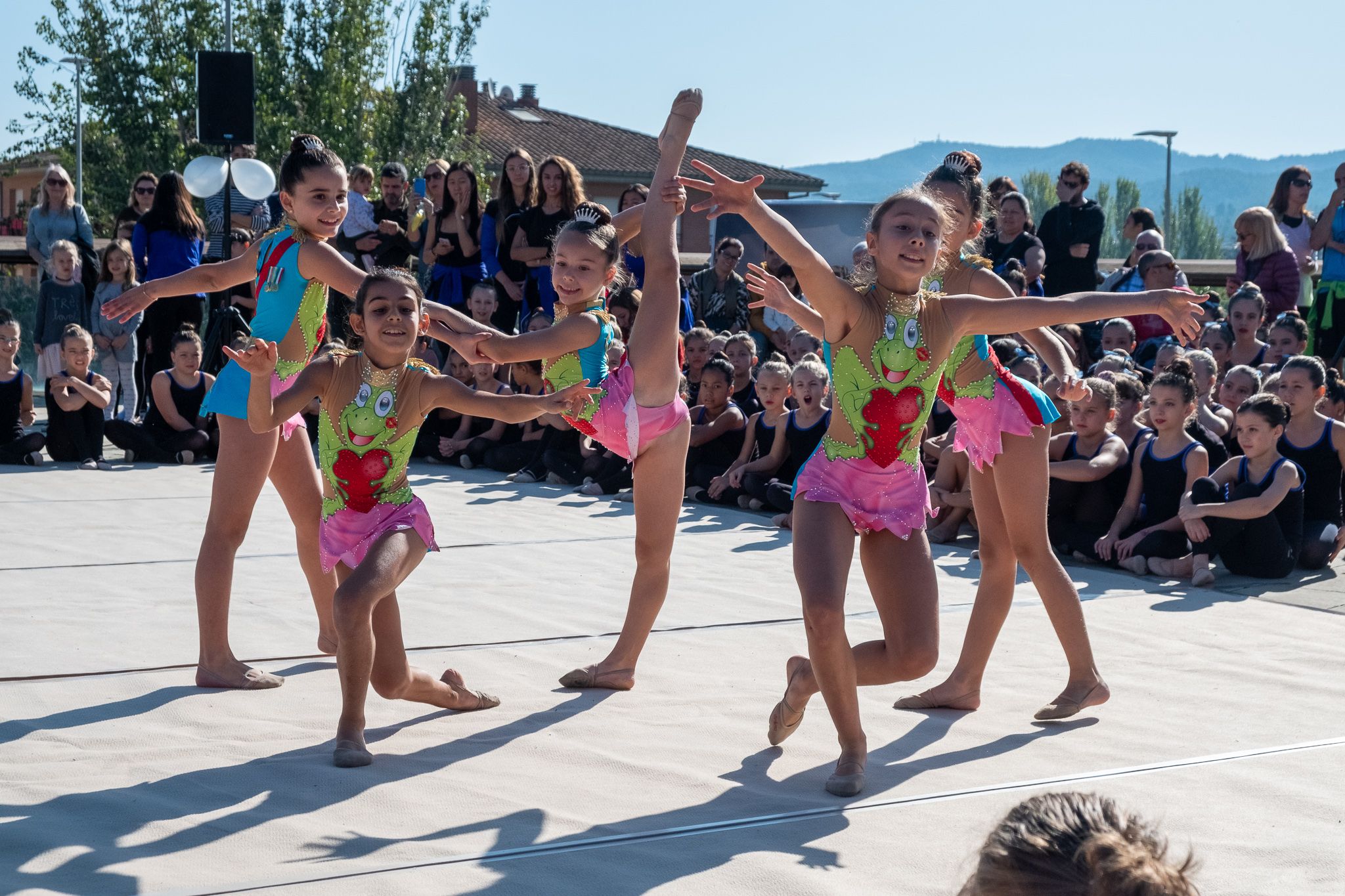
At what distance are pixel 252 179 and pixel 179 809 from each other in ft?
31.6

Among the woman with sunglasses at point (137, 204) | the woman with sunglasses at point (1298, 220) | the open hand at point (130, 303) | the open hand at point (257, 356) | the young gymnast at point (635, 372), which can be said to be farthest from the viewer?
the woman with sunglasses at point (137, 204)

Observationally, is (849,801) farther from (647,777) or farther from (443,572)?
(443,572)

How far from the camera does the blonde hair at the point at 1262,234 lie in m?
10.3

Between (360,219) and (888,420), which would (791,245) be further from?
(360,219)

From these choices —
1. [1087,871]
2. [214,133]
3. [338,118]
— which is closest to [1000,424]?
[1087,871]

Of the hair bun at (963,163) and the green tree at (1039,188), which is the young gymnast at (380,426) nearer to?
the hair bun at (963,163)

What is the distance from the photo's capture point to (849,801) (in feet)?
11.8

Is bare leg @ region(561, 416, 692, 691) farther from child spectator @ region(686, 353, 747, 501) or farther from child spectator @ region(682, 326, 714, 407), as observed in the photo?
child spectator @ region(682, 326, 714, 407)

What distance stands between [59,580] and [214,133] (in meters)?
7.18

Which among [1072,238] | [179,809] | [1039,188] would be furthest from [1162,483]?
[1039,188]

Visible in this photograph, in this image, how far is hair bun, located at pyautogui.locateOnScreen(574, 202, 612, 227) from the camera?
4.65 metres

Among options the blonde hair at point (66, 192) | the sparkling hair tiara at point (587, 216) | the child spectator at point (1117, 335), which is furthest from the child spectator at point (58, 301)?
the sparkling hair tiara at point (587, 216)

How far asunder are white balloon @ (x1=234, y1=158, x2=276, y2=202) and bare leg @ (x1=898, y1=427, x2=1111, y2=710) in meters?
9.18

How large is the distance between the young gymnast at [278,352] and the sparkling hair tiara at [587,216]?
0.59m
